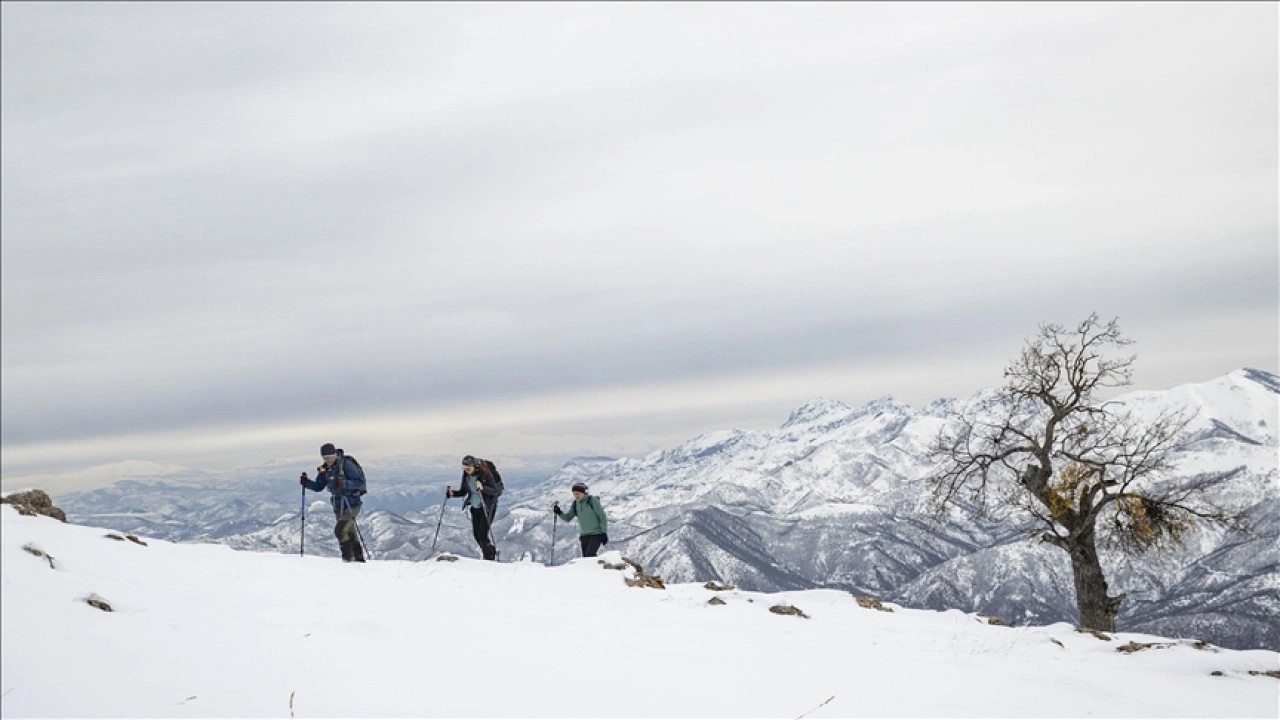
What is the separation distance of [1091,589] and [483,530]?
20.7 metres

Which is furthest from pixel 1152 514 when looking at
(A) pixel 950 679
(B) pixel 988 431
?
(A) pixel 950 679

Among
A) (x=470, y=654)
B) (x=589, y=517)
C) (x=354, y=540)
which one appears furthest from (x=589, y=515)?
(x=470, y=654)

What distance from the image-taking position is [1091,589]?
26.5 m

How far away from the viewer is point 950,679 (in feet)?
36.7

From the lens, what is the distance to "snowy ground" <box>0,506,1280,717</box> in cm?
700

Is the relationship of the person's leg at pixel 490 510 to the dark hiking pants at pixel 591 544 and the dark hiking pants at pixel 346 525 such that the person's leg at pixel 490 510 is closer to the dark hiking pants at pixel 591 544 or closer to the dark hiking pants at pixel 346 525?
the dark hiking pants at pixel 591 544

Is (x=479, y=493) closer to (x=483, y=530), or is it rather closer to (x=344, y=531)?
(x=483, y=530)

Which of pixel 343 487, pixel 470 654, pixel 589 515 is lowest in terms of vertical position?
pixel 589 515

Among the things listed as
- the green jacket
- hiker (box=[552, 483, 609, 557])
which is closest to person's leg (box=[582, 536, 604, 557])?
hiker (box=[552, 483, 609, 557])

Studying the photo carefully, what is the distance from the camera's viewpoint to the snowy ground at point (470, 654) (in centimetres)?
700

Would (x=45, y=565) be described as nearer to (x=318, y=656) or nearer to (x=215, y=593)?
(x=215, y=593)

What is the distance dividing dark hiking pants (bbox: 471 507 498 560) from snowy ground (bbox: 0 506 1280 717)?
547cm

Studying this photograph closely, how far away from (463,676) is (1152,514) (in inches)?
1045

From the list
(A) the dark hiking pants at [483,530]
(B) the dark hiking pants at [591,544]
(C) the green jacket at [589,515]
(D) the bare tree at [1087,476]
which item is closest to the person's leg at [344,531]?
(A) the dark hiking pants at [483,530]
